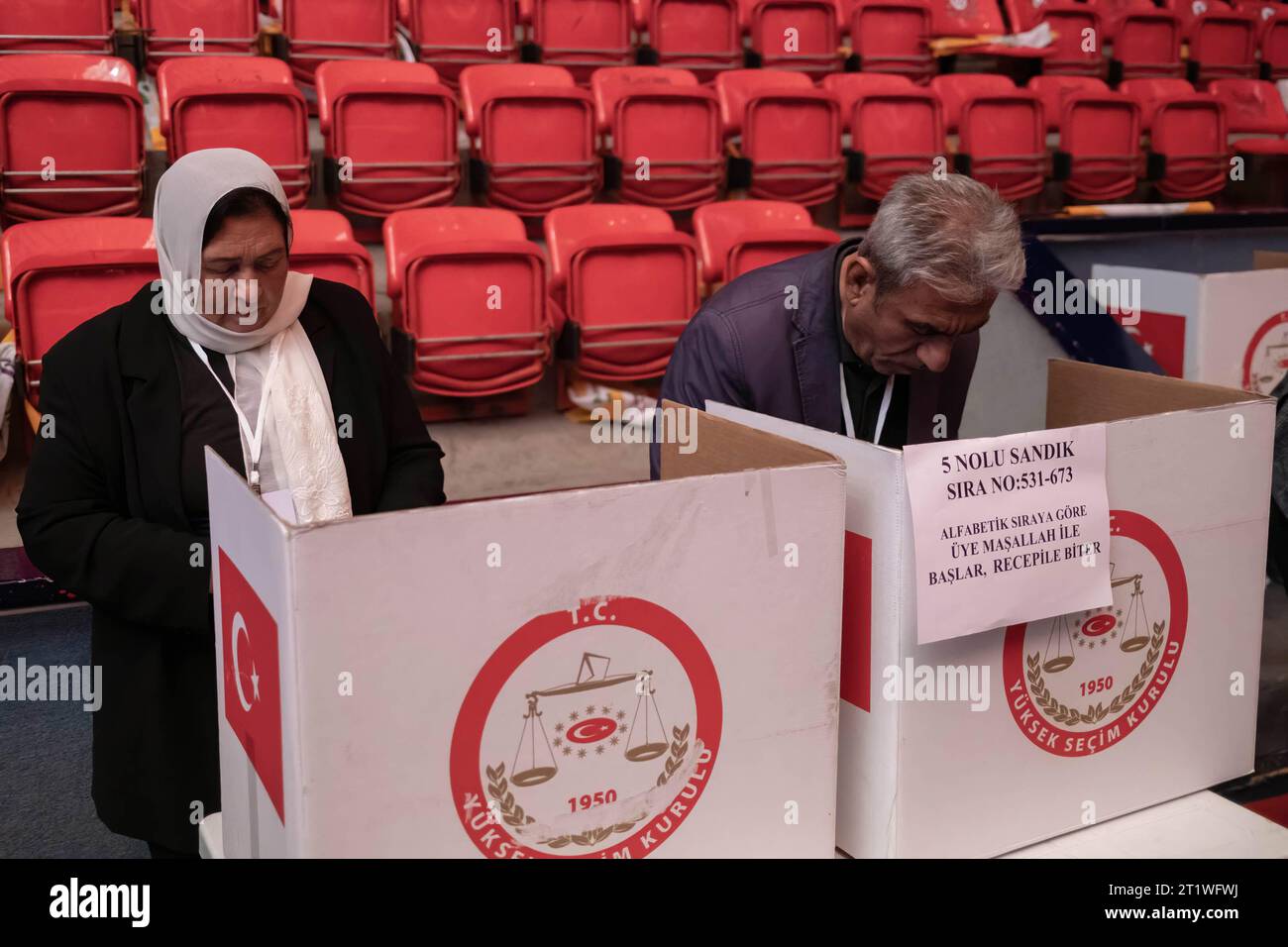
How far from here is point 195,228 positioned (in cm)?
131

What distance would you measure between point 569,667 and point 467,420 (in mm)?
2763

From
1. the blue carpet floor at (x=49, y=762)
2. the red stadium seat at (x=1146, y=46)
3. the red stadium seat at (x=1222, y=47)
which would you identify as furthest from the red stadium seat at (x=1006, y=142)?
the blue carpet floor at (x=49, y=762)

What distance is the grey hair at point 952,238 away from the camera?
127 cm

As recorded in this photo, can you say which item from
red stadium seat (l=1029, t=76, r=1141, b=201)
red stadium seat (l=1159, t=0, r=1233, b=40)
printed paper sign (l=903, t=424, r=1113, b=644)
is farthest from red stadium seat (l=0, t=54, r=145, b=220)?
red stadium seat (l=1159, t=0, r=1233, b=40)

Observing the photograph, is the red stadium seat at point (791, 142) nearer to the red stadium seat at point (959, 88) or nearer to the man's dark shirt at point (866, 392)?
the red stadium seat at point (959, 88)

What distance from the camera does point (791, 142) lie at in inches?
173

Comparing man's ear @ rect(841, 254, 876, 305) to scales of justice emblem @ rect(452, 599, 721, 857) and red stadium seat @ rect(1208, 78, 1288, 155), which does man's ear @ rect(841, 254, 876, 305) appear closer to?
scales of justice emblem @ rect(452, 599, 721, 857)

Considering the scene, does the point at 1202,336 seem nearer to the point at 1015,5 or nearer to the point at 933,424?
the point at 933,424

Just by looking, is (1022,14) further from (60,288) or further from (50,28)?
(60,288)

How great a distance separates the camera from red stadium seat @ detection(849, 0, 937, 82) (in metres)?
5.52

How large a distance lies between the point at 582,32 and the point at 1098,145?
88.8 inches

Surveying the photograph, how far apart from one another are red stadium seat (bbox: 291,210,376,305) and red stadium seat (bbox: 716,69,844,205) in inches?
69.5

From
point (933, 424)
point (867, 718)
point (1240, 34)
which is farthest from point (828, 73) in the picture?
point (867, 718)

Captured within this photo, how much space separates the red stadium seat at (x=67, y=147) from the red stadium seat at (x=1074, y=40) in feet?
14.4
